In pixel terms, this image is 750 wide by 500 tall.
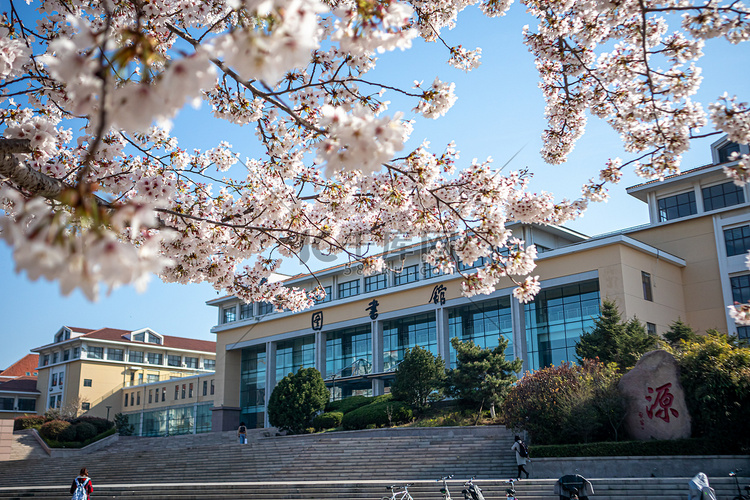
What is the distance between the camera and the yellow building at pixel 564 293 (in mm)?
33062

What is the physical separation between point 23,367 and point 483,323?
2668 inches

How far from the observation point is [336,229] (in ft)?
31.8

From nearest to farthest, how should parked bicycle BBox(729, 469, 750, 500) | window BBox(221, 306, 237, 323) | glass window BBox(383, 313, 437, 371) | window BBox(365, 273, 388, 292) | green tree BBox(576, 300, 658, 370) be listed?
1. parked bicycle BBox(729, 469, 750, 500)
2. green tree BBox(576, 300, 658, 370)
3. glass window BBox(383, 313, 437, 371)
4. window BBox(365, 273, 388, 292)
5. window BBox(221, 306, 237, 323)

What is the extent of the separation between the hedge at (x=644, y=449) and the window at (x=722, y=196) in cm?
2179

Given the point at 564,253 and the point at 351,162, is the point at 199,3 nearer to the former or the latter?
the point at 351,162

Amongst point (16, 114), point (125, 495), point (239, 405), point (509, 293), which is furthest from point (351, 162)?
point (239, 405)

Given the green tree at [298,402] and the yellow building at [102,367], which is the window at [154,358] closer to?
the yellow building at [102,367]

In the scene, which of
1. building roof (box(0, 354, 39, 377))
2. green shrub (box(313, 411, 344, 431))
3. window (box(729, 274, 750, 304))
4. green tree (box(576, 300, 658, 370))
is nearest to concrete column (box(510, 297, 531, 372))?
green tree (box(576, 300, 658, 370))

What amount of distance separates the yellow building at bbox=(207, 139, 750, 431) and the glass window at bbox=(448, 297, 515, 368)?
68 millimetres

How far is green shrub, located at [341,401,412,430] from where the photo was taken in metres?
30.4

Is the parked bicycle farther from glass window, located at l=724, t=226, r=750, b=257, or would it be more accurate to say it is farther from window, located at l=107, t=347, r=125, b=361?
window, located at l=107, t=347, r=125, b=361

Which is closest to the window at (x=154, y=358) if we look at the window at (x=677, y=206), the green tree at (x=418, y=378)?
the green tree at (x=418, y=378)

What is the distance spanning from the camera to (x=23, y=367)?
258ft

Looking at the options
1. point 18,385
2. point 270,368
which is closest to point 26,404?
point 18,385
